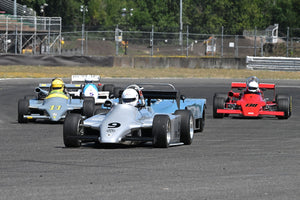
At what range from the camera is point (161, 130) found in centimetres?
1200

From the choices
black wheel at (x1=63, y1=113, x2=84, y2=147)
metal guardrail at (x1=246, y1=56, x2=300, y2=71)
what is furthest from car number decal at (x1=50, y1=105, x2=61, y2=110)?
metal guardrail at (x1=246, y1=56, x2=300, y2=71)

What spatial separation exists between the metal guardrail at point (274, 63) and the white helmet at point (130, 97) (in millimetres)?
30311

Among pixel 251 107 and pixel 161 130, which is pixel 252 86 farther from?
pixel 161 130

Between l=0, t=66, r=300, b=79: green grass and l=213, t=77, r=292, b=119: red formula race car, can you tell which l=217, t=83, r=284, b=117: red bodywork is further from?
l=0, t=66, r=300, b=79: green grass

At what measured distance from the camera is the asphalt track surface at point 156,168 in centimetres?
801

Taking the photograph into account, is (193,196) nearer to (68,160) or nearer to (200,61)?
(68,160)

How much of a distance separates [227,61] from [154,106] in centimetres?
2941

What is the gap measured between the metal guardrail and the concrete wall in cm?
49

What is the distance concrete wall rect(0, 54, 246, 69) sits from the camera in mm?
41000

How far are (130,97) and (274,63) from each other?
31.0 m

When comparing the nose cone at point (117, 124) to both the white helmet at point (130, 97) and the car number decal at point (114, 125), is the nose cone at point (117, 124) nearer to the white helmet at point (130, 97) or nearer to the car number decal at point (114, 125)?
the car number decal at point (114, 125)

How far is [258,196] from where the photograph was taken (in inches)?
306

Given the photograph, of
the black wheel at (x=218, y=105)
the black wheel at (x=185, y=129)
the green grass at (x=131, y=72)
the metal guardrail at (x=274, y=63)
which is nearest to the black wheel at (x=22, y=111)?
the black wheel at (x=218, y=105)

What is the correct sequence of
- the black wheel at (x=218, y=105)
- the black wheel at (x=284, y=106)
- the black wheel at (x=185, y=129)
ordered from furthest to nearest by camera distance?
the black wheel at (x=218, y=105)
the black wheel at (x=284, y=106)
the black wheel at (x=185, y=129)
